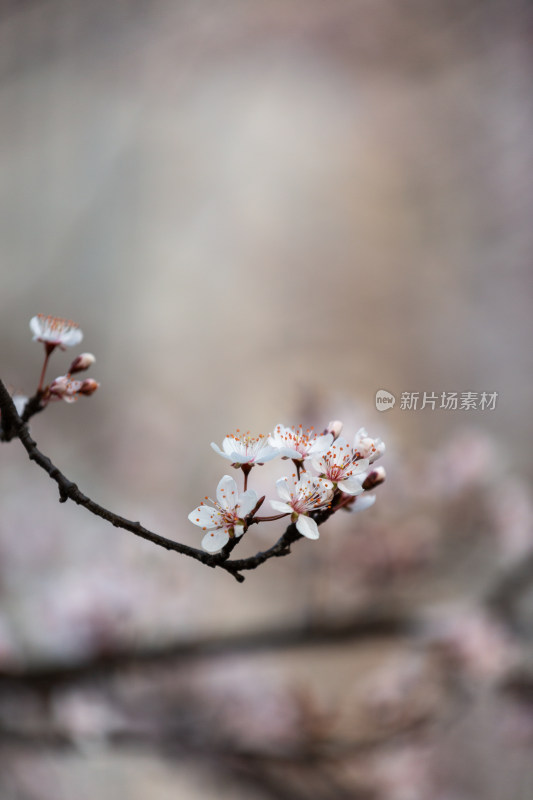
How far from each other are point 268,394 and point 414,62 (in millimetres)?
1743

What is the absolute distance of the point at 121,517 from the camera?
10.1 inches

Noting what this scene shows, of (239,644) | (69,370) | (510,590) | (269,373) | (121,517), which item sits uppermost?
(269,373)

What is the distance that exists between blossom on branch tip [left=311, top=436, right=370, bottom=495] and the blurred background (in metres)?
0.80

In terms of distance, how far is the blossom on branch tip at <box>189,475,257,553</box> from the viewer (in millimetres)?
292

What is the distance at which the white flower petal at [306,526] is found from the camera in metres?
0.29

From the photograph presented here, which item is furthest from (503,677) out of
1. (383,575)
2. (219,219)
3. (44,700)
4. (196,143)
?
(196,143)

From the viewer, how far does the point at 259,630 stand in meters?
1.03

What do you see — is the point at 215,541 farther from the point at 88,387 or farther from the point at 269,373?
the point at 269,373

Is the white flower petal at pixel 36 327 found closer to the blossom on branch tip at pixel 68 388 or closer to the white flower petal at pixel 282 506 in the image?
the blossom on branch tip at pixel 68 388

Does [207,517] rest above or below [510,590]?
below

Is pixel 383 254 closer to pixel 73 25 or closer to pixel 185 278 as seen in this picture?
pixel 185 278

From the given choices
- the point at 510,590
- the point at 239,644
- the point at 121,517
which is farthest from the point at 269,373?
the point at 121,517

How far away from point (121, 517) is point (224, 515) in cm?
7

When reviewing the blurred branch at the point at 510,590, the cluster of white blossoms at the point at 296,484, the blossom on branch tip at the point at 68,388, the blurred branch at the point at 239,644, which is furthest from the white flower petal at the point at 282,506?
the blurred branch at the point at 510,590
